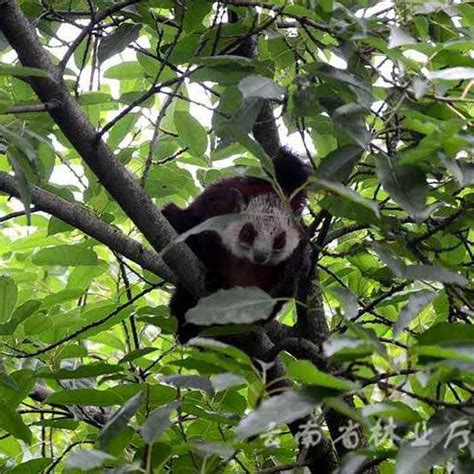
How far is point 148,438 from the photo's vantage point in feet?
4.87

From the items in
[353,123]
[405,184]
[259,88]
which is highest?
[259,88]

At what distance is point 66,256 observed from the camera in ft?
8.96

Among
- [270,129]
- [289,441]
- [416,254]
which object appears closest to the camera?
[416,254]

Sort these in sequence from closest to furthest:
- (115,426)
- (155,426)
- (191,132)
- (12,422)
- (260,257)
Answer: (155,426), (115,426), (12,422), (191,132), (260,257)

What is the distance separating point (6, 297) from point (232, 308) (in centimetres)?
121

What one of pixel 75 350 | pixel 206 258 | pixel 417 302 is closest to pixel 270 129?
pixel 206 258

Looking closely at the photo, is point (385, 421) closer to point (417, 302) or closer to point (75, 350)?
point (417, 302)

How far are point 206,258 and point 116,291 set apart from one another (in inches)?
13.9

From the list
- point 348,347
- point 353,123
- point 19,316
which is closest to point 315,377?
point 348,347

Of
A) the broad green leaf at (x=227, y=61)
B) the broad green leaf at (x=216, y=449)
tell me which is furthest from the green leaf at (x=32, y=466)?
the broad green leaf at (x=227, y=61)

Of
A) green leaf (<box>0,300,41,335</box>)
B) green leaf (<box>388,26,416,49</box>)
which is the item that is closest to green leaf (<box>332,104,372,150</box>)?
green leaf (<box>388,26,416,49</box>)

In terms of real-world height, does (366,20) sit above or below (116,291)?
above

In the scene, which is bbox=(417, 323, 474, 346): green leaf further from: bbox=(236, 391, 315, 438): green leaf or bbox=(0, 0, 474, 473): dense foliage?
bbox=(236, 391, 315, 438): green leaf

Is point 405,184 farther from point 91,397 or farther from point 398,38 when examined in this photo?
point 91,397
